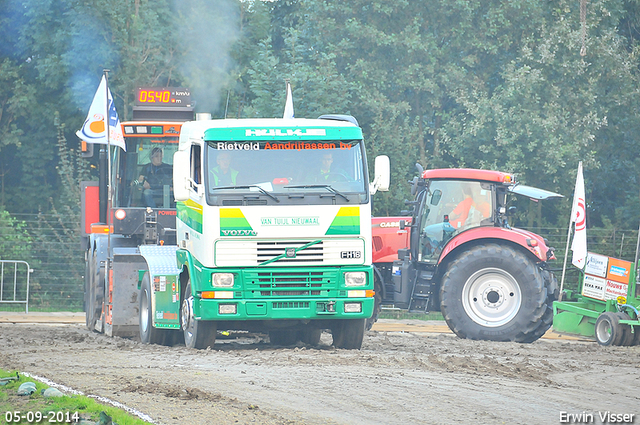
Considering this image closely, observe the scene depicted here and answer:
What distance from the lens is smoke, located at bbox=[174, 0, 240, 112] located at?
28.8 metres

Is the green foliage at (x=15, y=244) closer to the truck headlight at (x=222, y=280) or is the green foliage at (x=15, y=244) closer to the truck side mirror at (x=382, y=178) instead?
the truck headlight at (x=222, y=280)

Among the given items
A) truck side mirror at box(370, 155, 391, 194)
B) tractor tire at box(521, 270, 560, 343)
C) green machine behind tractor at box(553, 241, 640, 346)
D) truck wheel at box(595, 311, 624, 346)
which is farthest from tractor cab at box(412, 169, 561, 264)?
truck side mirror at box(370, 155, 391, 194)

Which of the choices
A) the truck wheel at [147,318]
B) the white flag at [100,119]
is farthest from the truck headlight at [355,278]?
the white flag at [100,119]

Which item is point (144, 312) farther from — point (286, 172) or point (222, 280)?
point (286, 172)

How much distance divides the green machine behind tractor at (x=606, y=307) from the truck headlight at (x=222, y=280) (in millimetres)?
6484

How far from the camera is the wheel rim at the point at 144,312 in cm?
Result: 1468

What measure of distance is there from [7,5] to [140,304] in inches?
710

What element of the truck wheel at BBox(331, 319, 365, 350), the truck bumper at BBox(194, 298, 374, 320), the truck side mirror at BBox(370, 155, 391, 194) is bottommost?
the truck wheel at BBox(331, 319, 365, 350)

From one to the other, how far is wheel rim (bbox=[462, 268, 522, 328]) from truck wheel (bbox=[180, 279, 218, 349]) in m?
4.54

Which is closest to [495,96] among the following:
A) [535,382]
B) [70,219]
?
[70,219]

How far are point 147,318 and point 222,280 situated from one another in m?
2.86

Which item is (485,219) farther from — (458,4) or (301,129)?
(458,4)
